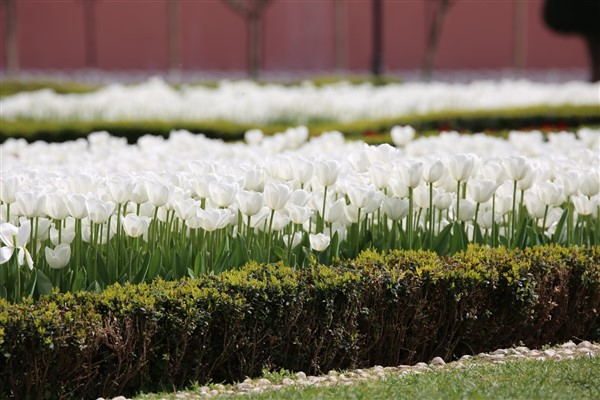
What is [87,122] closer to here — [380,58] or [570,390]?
[570,390]

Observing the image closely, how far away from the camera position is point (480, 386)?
13.5 ft

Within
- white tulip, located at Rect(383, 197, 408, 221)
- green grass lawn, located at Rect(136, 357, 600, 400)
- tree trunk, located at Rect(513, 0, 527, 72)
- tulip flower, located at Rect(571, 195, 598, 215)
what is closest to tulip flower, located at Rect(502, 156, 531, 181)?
tulip flower, located at Rect(571, 195, 598, 215)

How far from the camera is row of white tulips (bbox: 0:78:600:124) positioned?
44.4 ft

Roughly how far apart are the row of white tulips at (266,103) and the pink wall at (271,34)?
9.62 metres

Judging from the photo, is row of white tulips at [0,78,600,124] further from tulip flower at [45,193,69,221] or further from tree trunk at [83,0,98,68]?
tree trunk at [83,0,98,68]

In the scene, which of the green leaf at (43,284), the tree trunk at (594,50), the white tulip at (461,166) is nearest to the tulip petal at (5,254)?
the green leaf at (43,284)

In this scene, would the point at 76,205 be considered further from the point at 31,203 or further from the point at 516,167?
the point at 516,167

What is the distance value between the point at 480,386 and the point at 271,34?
2269cm

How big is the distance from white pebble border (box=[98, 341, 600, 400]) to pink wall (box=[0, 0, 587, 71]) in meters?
21.5

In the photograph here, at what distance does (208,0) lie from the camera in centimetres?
2569

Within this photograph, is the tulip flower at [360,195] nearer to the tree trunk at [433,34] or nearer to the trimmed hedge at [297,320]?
the trimmed hedge at [297,320]

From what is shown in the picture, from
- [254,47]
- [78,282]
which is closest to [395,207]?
[78,282]

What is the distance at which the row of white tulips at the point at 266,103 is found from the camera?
13547 mm

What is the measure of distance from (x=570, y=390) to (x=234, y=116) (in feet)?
32.7
